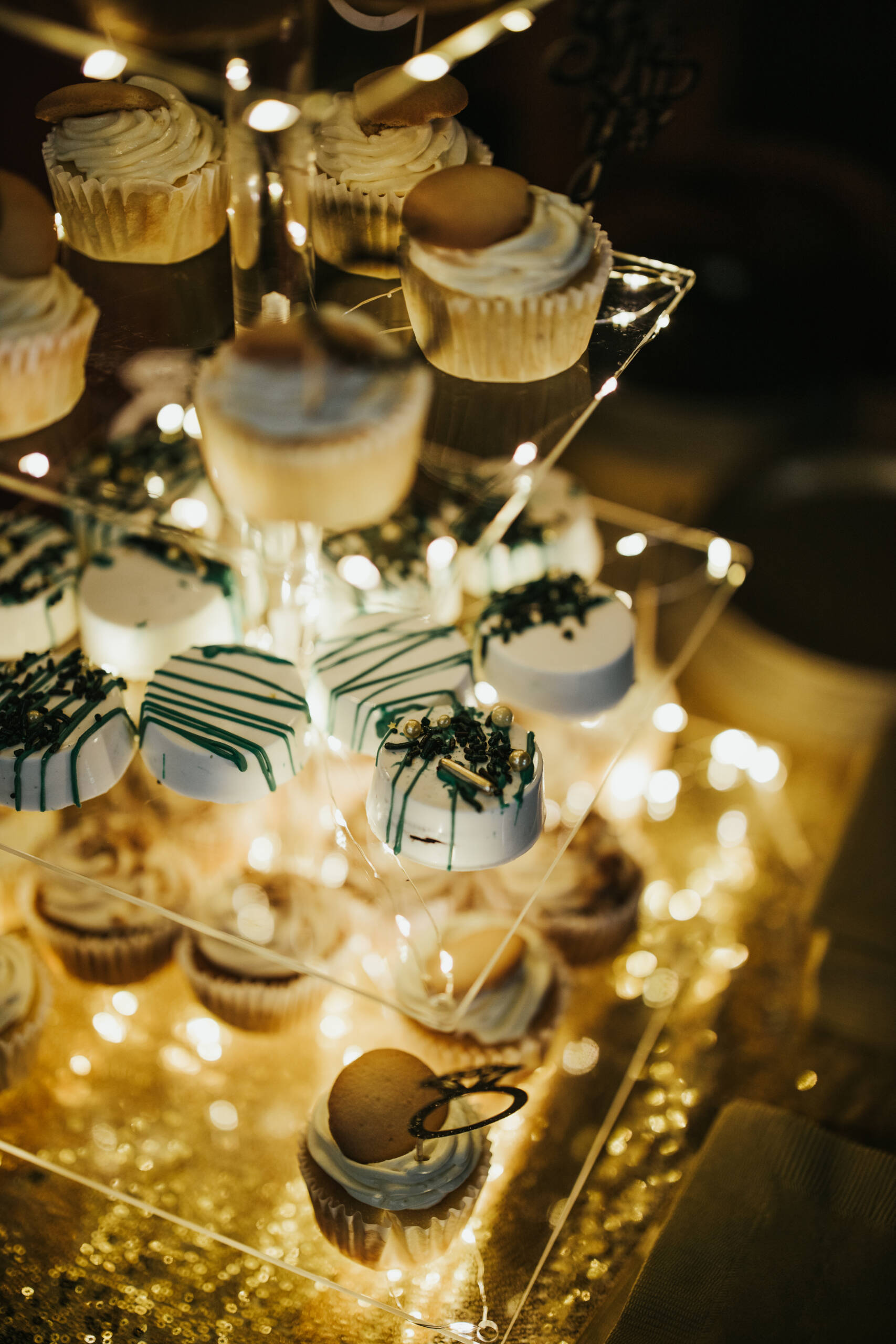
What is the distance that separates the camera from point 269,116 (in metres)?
1.16

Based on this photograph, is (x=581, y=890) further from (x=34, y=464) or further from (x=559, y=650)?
(x=34, y=464)

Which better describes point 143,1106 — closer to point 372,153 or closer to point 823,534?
point 372,153

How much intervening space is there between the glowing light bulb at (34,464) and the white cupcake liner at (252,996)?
85cm

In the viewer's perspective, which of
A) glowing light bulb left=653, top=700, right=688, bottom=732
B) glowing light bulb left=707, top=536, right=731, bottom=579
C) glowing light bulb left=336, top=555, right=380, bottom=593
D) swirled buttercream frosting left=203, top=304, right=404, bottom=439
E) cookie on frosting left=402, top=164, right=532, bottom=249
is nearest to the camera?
swirled buttercream frosting left=203, top=304, right=404, bottom=439

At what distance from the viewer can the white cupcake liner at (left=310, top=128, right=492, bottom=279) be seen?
141 centimetres

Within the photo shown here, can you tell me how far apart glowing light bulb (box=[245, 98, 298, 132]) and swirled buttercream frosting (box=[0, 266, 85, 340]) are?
10.9 inches

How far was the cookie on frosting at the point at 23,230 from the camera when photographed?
1.10 meters

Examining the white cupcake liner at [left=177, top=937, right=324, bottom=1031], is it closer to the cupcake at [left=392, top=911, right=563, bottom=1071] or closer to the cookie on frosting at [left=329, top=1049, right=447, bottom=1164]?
the cupcake at [left=392, top=911, right=563, bottom=1071]

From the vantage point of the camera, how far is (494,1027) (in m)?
1.68

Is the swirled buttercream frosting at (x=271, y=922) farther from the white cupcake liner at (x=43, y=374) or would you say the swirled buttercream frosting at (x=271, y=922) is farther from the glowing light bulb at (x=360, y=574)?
the white cupcake liner at (x=43, y=374)

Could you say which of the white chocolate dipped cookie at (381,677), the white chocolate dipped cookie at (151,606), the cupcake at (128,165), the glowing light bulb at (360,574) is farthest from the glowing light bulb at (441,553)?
the cupcake at (128,165)

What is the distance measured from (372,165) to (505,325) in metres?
0.30

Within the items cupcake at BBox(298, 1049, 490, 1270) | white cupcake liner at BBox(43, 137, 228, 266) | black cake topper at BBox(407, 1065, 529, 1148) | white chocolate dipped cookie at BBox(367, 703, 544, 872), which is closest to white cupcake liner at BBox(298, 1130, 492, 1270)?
cupcake at BBox(298, 1049, 490, 1270)

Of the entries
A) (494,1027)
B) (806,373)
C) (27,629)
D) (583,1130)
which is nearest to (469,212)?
(27,629)
